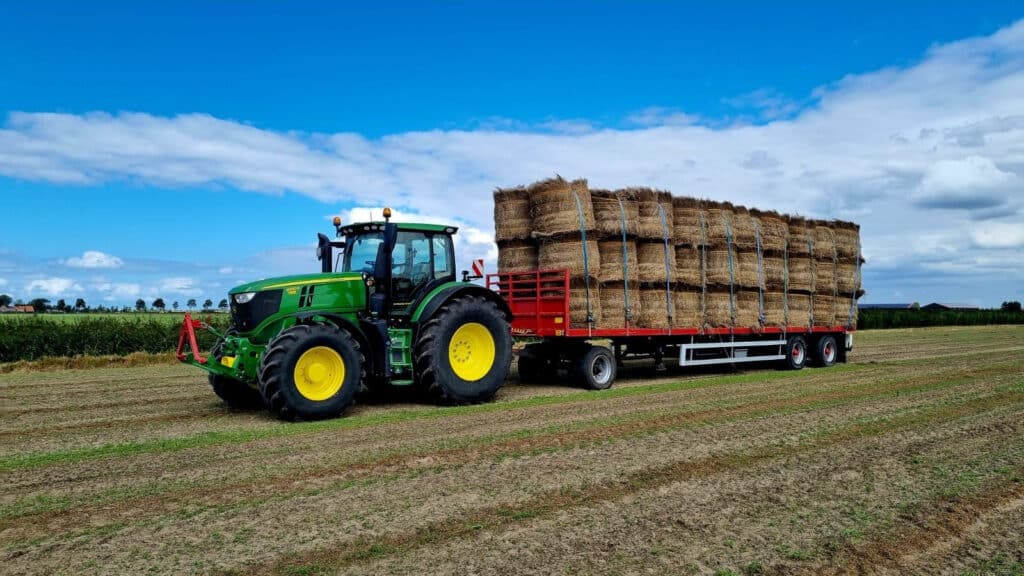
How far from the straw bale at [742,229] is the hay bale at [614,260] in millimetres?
3176

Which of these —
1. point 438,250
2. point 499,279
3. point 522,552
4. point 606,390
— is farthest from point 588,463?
point 499,279

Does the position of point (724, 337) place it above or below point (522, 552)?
above

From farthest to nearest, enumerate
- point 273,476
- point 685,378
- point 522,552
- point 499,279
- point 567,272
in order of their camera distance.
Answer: point 685,378, point 499,279, point 567,272, point 273,476, point 522,552

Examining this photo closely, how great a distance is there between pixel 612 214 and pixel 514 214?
69.9 inches

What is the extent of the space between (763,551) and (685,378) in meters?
10.7

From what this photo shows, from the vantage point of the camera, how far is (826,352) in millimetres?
18516

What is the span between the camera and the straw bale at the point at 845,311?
60.4ft

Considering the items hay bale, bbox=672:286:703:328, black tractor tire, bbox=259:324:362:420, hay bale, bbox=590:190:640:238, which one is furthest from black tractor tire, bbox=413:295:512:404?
hay bale, bbox=672:286:703:328

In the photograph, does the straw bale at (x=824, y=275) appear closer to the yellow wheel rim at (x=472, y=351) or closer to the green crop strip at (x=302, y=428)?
the green crop strip at (x=302, y=428)

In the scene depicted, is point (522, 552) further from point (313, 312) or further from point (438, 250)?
point (438, 250)

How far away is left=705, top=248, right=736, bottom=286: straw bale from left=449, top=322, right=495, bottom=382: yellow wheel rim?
5.76 m

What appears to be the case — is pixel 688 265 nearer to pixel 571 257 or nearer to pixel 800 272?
pixel 571 257

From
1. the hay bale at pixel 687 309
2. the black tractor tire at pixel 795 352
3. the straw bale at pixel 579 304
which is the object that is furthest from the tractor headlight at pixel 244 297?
the black tractor tire at pixel 795 352

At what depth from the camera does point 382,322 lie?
34.3ft
